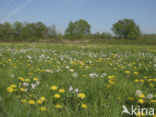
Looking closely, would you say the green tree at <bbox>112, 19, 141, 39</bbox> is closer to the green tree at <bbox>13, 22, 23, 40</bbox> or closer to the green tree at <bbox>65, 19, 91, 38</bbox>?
the green tree at <bbox>65, 19, 91, 38</bbox>

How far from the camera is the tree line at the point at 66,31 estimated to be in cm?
5175

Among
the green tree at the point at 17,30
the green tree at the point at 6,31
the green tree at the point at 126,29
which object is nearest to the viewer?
the green tree at the point at 126,29

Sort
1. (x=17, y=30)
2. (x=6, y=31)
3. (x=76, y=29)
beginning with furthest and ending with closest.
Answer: (x=17, y=30) → (x=6, y=31) → (x=76, y=29)

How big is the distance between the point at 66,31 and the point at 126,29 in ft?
85.0

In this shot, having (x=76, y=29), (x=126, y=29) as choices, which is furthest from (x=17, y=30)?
(x=126, y=29)

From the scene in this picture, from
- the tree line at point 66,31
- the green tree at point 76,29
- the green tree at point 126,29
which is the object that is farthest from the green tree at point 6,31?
the green tree at point 126,29

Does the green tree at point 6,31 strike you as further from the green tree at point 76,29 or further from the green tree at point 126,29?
the green tree at point 126,29

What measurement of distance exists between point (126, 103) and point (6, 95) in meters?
1.74

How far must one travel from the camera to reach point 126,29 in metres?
53.0

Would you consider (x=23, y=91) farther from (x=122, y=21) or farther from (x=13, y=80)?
(x=122, y=21)

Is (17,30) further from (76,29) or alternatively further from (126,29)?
(126,29)

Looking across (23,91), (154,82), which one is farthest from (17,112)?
(154,82)

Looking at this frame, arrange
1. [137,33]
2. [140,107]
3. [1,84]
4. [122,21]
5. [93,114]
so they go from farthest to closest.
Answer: [122,21], [137,33], [1,84], [140,107], [93,114]

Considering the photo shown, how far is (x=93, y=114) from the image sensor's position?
1.51m
